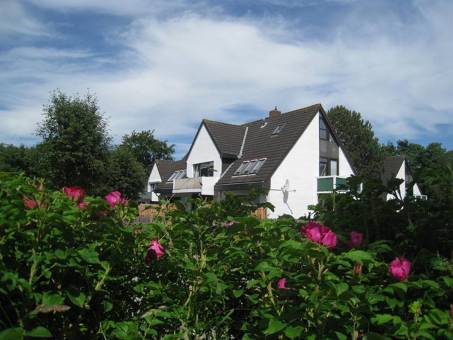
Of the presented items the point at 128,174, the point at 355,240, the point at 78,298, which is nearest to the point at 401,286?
the point at 355,240

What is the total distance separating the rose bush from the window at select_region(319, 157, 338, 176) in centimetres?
2931

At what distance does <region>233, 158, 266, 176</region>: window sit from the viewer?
29.3 m

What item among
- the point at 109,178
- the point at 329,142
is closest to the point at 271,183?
the point at 329,142

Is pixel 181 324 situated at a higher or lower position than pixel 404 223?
lower

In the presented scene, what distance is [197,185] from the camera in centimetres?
3309

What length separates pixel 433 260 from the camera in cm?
184

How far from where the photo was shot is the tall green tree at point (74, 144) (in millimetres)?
28531

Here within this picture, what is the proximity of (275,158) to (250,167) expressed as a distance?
2014 mm

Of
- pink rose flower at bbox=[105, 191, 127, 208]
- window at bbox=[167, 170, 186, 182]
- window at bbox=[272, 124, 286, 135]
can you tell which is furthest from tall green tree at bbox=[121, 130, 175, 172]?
pink rose flower at bbox=[105, 191, 127, 208]

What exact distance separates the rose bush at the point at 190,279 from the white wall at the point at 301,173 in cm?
2544

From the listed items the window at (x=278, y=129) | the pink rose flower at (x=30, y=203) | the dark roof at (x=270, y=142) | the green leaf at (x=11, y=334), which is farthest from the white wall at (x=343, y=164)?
the green leaf at (x=11, y=334)

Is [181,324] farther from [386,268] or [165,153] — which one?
[165,153]

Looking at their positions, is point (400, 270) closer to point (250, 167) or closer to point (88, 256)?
point (88, 256)

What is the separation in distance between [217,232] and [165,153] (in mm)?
80826
